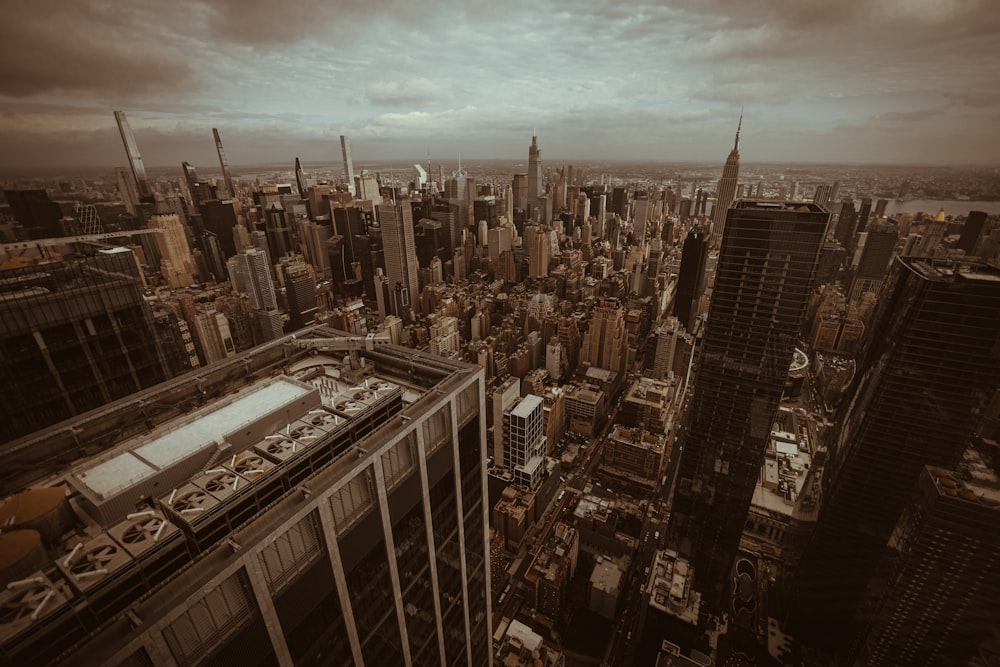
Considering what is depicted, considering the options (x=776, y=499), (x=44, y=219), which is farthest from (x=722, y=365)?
(x=44, y=219)

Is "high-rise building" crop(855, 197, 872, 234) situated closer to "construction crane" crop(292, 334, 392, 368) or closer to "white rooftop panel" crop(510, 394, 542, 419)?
"white rooftop panel" crop(510, 394, 542, 419)

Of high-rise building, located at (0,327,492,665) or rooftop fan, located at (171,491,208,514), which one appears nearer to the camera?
high-rise building, located at (0,327,492,665)

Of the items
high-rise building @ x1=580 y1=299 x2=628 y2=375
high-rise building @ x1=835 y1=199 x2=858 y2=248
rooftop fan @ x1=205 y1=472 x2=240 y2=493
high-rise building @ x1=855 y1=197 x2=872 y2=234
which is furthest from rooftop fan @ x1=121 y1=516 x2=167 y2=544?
high-rise building @ x1=855 y1=197 x2=872 y2=234

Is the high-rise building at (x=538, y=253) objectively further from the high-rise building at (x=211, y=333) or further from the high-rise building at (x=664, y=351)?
the high-rise building at (x=211, y=333)

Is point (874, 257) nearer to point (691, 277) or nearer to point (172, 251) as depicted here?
point (691, 277)

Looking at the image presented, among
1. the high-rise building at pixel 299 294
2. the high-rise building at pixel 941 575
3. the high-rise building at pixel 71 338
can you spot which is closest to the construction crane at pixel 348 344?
the high-rise building at pixel 71 338

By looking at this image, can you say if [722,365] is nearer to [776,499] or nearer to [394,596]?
[776,499]
